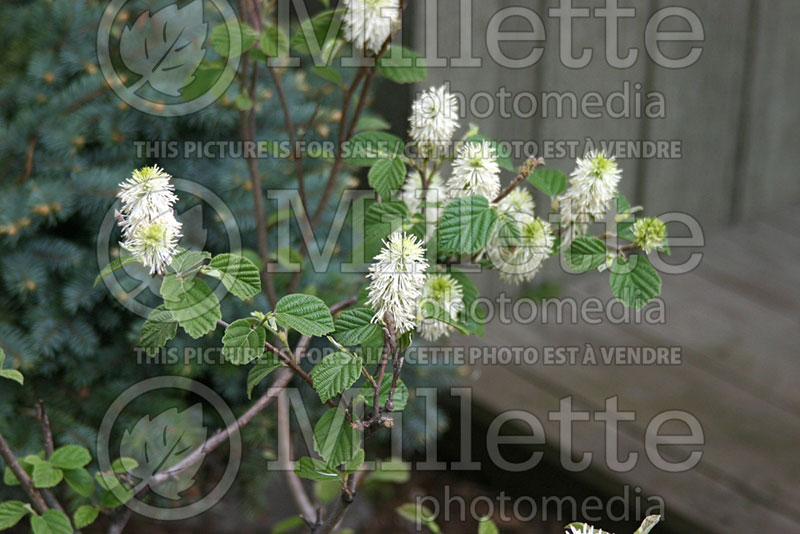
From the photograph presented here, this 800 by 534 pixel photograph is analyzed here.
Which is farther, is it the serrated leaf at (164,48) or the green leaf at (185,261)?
the serrated leaf at (164,48)

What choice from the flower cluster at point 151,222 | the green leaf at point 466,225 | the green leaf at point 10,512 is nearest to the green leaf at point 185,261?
the flower cluster at point 151,222

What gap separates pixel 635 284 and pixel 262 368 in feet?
1.25

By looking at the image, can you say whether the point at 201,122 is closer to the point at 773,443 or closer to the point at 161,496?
the point at 161,496

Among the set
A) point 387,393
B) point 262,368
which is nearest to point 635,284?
point 387,393

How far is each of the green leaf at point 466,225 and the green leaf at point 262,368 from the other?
7.8 inches

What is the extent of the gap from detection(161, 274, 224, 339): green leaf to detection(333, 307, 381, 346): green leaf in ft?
0.41

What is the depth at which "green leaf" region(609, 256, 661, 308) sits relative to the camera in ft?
2.85

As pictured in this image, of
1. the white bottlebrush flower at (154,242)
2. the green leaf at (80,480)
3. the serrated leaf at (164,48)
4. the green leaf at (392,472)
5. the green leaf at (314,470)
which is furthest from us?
the serrated leaf at (164,48)

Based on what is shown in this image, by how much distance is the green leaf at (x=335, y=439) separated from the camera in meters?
0.82

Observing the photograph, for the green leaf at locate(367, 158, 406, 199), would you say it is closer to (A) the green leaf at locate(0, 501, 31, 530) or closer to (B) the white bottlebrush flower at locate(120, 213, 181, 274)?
(B) the white bottlebrush flower at locate(120, 213, 181, 274)

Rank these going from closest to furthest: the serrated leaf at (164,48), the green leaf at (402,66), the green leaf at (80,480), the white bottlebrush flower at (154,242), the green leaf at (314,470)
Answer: the white bottlebrush flower at (154,242)
the green leaf at (314,470)
the green leaf at (80,480)
the green leaf at (402,66)
the serrated leaf at (164,48)

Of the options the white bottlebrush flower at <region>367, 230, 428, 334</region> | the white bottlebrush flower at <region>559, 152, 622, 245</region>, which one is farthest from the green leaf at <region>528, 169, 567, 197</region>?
the white bottlebrush flower at <region>367, 230, 428, 334</region>

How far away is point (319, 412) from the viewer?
1561 mm

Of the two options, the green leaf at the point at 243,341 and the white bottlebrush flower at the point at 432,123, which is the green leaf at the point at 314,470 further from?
the white bottlebrush flower at the point at 432,123
